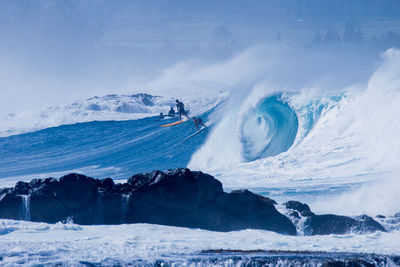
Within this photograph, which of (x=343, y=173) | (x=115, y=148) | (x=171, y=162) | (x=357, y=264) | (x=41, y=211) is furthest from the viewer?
(x=115, y=148)

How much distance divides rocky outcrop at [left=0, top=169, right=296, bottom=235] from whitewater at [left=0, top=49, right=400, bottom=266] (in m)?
0.77

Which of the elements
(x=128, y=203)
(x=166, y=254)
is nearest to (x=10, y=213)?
(x=128, y=203)

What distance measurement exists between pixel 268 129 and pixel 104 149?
839cm

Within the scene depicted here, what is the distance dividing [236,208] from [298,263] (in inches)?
177

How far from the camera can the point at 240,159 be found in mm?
26828

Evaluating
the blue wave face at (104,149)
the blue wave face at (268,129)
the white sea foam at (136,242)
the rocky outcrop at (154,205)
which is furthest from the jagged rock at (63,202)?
the blue wave face at (268,129)

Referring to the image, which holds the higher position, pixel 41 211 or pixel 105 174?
pixel 105 174

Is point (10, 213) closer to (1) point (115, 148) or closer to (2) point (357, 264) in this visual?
(2) point (357, 264)

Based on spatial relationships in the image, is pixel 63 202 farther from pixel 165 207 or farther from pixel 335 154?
pixel 335 154

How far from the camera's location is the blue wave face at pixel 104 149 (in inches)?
1059

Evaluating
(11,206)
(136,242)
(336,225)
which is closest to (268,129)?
(336,225)

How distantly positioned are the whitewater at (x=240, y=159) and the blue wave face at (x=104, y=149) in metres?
0.06

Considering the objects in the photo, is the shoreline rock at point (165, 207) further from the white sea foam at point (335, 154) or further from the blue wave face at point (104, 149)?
the blue wave face at point (104, 149)

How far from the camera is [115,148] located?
30141mm
